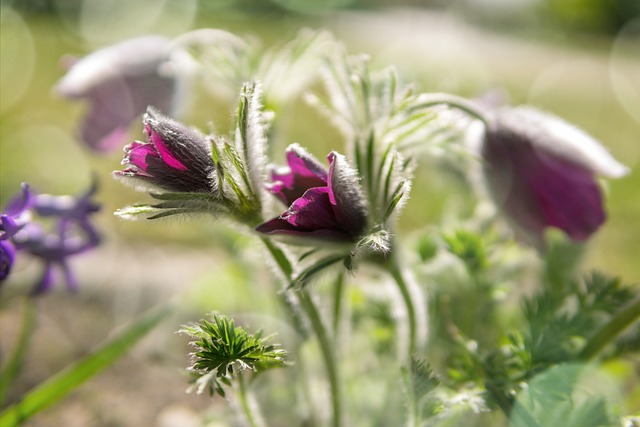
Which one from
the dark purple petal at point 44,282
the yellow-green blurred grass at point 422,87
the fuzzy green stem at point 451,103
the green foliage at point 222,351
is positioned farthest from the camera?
the yellow-green blurred grass at point 422,87

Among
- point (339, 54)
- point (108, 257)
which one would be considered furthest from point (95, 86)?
point (108, 257)

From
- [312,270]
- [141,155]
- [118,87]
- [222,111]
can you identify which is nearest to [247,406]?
[312,270]

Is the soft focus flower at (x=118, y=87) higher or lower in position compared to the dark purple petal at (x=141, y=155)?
lower

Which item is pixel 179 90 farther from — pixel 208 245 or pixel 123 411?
pixel 208 245

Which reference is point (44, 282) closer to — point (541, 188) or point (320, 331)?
point (320, 331)

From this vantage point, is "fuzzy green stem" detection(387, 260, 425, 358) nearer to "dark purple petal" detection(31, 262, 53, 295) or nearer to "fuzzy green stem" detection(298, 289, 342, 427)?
"fuzzy green stem" detection(298, 289, 342, 427)

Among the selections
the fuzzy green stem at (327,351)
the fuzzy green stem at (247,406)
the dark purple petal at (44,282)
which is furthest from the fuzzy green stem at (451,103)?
the dark purple petal at (44,282)

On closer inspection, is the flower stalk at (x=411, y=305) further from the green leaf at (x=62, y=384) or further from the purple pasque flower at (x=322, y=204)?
the green leaf at (x=62, y=384)
